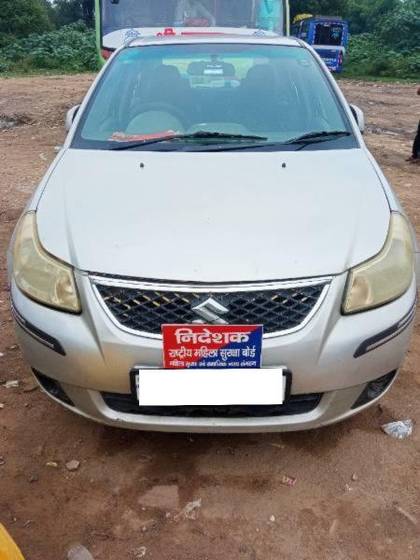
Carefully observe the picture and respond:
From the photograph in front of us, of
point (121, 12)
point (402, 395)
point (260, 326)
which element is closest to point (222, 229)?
point (260, 326)

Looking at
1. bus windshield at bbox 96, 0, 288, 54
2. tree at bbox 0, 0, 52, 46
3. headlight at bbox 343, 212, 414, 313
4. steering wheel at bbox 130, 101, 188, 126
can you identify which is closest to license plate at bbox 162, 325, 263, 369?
headlight at bbox 343, 212, 414, 313

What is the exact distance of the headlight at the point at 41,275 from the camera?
6.54ft

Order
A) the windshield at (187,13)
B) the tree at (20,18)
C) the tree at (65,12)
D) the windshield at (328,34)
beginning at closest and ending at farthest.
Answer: the windshield at (187,13) → the windshield at (328,34) → the tree at (20,18) → the tree at (65,12)

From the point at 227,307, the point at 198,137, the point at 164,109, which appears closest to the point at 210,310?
the point at 227,307

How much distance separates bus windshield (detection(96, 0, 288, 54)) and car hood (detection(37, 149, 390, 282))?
5714 mm

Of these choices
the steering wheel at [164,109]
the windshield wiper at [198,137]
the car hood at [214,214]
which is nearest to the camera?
the car hood at [214,214]

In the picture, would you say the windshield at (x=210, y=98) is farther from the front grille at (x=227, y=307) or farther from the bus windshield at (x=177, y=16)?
the bus windshield at (x=177, y=16)

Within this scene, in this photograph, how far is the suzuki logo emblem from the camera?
1.88 meters

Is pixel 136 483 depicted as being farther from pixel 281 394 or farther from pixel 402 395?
pixel 402 395

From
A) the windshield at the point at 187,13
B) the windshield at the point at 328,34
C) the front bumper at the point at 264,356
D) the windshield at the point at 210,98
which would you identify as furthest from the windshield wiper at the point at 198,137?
the windshield at the point at 328,34

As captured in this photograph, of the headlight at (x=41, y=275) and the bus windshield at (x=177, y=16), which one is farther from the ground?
the bus windshield at (x=177, y=16)

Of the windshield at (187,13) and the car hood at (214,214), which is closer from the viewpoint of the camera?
the car hood at (214,214)

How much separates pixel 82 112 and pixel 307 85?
4.06 ft

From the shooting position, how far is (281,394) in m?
1.91
